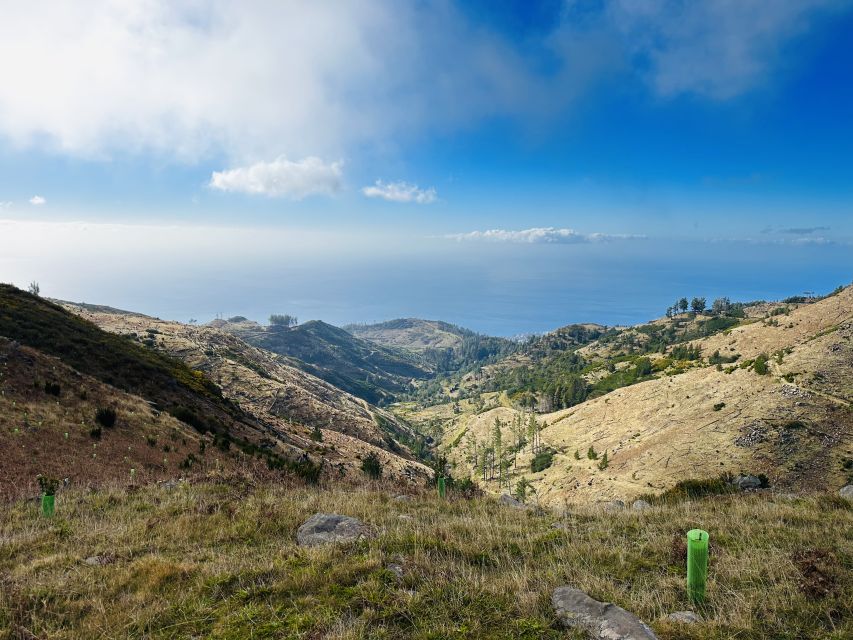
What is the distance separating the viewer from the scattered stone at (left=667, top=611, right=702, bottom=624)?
4.97 meters

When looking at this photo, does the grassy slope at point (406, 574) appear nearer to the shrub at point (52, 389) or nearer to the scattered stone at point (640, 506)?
the scattered stone at point (640, 506)

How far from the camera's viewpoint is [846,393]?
61.0 m

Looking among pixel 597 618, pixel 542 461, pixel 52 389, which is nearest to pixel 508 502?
pixel 597 618

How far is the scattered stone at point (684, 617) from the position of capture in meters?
4.97

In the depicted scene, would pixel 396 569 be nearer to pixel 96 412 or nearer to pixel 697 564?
pixel 697 564

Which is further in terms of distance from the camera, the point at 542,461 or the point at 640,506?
the point at 542,461

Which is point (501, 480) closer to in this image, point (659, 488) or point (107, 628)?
point (659, 488)

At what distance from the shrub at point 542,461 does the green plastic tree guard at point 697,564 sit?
100814mm

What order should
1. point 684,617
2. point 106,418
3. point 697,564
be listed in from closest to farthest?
point 684,617 → point 697,564 → point 106,418

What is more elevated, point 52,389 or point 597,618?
point 597,618

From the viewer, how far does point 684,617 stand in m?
5.10

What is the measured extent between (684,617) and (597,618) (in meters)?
1.17

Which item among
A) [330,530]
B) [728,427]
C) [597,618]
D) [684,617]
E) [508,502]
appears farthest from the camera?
[728,427]

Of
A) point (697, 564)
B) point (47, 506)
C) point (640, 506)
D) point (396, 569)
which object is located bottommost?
point (640, 506)
